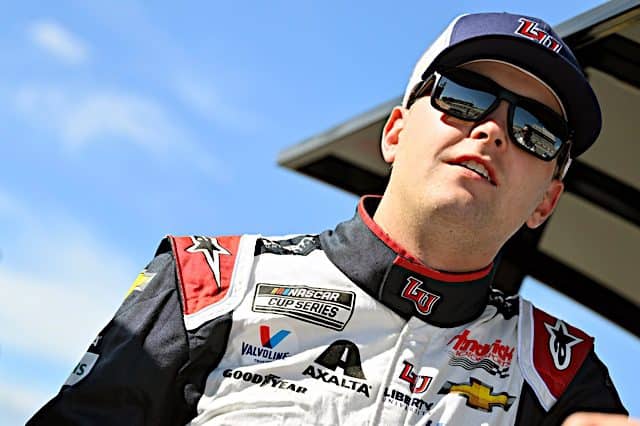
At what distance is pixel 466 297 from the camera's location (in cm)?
252

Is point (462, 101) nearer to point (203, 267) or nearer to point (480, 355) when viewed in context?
point (480, 355)

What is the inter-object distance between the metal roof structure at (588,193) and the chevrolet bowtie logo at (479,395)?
4.78 ft

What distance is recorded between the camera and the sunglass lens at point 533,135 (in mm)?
2475

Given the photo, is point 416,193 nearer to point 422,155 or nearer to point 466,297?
point 422,155

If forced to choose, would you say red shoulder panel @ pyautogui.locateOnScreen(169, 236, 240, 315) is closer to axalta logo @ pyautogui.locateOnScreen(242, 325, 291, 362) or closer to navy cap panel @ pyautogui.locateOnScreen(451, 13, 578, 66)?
axalta logo @ pyautogui.locateOnScreen(242, 325, 291, 362)

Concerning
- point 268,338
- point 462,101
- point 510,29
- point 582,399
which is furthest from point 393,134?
point 582,399

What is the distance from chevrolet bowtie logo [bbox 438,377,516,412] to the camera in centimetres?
241

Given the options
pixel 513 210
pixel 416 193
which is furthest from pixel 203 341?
pixel 513 210

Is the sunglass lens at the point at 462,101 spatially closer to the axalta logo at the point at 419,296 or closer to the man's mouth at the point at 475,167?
the man's mouth at the point at 475,167

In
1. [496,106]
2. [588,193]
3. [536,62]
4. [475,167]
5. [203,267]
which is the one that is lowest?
[203,267]

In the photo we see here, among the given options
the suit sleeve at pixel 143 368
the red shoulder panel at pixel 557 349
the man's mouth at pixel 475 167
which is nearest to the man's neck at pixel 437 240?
the man's mouth at pixel 475 167

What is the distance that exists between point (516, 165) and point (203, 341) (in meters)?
0.83

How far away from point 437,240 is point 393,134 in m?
0.38

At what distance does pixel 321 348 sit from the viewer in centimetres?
241
